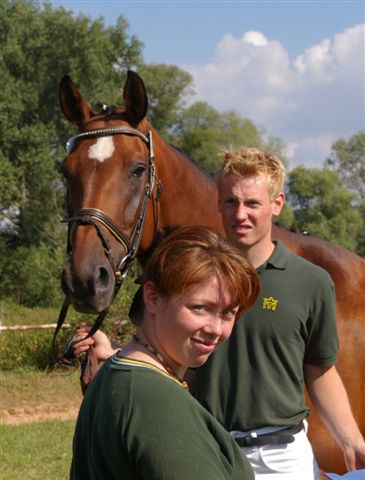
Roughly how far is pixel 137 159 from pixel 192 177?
39cm

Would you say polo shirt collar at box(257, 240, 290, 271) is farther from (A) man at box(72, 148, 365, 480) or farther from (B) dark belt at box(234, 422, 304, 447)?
(B) dark belt at box(234, 422, 304, 447)

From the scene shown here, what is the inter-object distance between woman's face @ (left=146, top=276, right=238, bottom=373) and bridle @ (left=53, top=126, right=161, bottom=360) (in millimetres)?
1634

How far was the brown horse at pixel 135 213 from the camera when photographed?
10.7ft

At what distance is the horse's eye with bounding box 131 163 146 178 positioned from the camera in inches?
141

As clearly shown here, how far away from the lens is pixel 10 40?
28406 millimetres

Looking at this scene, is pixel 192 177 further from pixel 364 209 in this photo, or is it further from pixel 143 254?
pixel 364 209

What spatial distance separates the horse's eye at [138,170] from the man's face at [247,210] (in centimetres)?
105

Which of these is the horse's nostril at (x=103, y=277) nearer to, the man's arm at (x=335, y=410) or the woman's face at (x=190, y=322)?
the man's arm at (x=335, y=410)

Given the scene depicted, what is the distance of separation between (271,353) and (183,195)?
1493mm

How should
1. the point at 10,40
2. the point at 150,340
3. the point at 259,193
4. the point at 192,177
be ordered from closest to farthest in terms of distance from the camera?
the point at 150,340, the point at 259,193, the point at 192,177, the point at 10,40

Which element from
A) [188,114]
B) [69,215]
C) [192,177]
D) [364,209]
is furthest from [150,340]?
[364,209]

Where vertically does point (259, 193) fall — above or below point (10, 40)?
below

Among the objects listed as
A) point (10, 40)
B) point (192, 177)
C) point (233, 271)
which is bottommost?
point (233, 271)

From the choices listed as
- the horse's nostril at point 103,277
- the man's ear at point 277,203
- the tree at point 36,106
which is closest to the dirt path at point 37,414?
the horse's nostril at point 103,277
